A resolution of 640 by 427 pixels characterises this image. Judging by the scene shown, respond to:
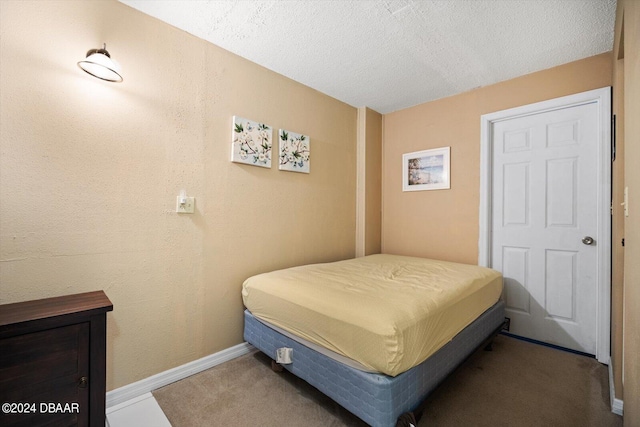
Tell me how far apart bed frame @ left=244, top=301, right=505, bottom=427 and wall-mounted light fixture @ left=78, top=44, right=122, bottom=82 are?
189 centimetres

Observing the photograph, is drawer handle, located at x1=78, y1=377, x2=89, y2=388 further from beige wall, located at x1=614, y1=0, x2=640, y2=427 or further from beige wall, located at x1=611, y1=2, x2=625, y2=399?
beige wall, located at x1=611, y1=2, x2=625, y2=399

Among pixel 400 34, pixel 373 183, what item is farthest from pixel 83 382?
pixel 373 183

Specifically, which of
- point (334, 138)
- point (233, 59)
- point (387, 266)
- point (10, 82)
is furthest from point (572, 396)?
point (10, 82)

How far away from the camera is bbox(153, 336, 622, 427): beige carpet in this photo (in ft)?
5.24

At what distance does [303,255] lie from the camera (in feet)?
9.57

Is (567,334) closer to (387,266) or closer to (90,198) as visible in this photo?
(387,266)

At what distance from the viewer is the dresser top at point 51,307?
1.18 metres

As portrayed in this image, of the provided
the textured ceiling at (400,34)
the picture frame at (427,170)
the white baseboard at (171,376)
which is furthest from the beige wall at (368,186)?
the white baseboard at (171,376)

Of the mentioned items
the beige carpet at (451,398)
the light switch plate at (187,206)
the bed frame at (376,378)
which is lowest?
the beige carpet at (451,398)

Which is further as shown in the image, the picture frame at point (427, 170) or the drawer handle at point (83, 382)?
the picture frame at point (427, 170)

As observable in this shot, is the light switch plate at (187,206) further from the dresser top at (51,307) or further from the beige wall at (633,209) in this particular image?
the beige wall at (633,209)

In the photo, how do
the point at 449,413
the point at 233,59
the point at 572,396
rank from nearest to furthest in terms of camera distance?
the point at 449,413 < the point at 572,396 < the point at 233,59

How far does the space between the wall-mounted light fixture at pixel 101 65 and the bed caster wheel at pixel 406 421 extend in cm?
242

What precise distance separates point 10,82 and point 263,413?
2269mm
